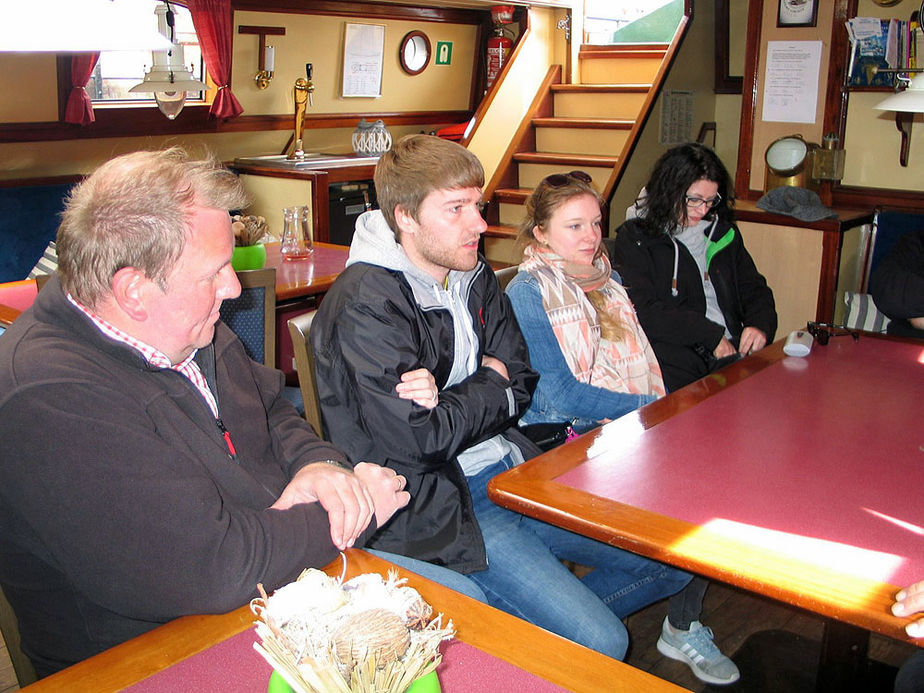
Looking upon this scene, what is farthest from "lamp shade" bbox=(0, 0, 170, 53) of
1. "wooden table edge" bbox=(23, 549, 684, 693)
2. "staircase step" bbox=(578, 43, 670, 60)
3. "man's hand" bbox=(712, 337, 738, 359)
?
"staircase step" bbox=(578, 43, 670, 60)

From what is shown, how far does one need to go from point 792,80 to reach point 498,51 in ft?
8.98

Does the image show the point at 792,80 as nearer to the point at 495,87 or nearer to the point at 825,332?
the point at 495,87

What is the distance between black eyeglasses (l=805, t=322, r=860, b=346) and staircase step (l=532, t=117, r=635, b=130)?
3741mm

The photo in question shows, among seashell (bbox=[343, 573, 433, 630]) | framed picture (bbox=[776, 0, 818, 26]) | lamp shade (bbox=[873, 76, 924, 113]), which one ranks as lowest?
seashell (bbox=[343, 573, 433, 630])

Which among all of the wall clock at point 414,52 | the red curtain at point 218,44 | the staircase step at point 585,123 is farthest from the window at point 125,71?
the staircase step at point 585,123

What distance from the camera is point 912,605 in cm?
110

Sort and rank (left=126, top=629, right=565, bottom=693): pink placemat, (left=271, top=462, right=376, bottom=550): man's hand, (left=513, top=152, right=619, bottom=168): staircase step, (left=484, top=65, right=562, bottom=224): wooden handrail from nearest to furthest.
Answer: (left=126, top=629, right=565, bottom=693): pink placemat, (left=271, top=462, right=376, bottom=550): man's hand, (left=513, top=152, right=619, bottom=168): staircase step, (left=484, top=65, right=562, bottom=224): wooden handrail

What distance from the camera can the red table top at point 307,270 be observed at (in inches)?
117

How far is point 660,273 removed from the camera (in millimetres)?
2941

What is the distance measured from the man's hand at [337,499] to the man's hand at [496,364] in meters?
0.63

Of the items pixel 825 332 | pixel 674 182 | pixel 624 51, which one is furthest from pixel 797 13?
pixel 825 332

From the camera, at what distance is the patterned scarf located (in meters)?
2.23

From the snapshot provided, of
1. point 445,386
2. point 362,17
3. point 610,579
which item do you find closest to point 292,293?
point 445,386

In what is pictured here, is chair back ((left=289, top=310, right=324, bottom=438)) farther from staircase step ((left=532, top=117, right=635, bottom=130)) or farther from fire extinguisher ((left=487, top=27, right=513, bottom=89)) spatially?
fire extinguisher ((left=487, top=27, right=513, bottom=89))
